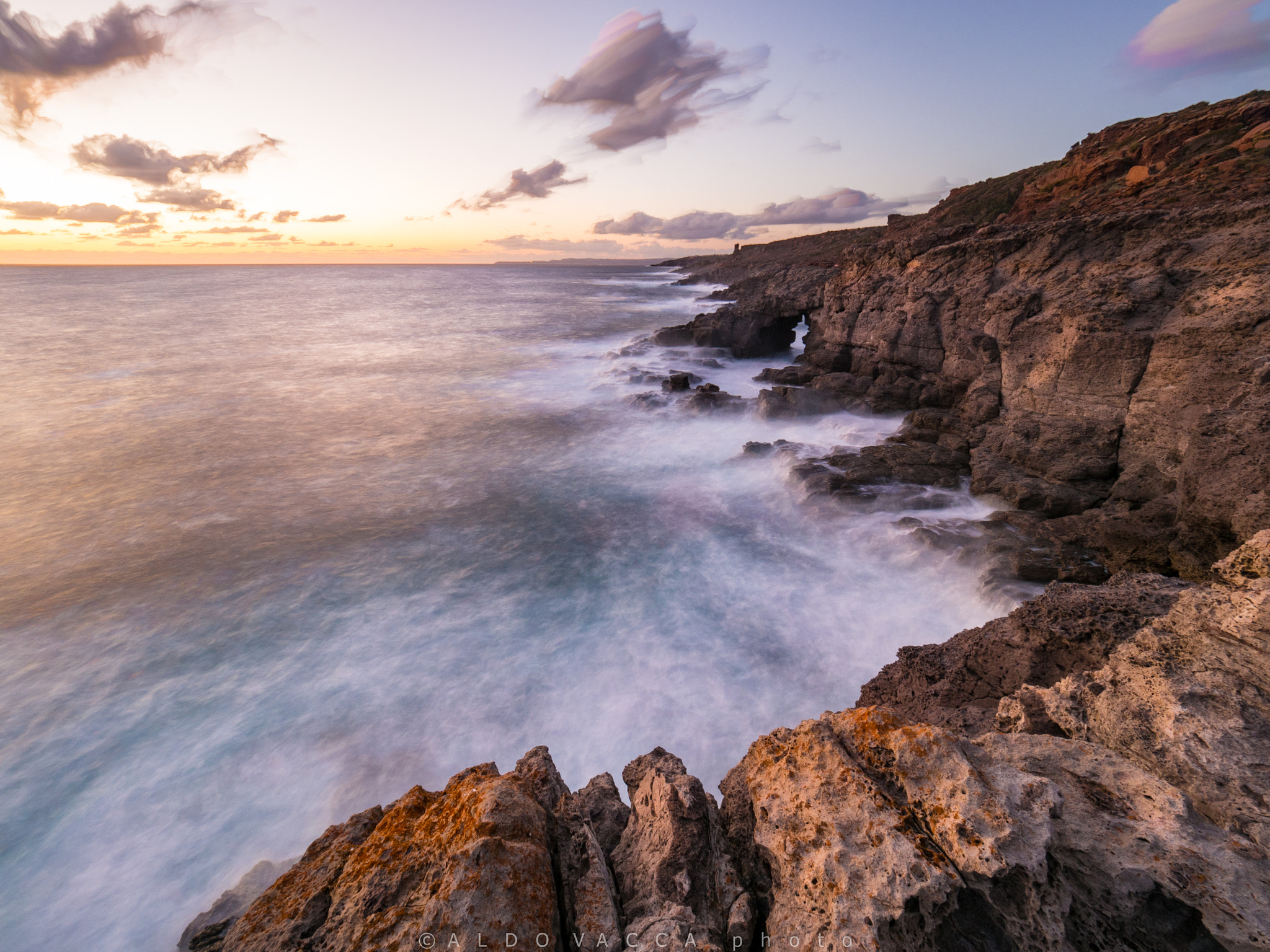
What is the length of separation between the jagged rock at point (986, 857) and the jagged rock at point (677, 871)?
10.8 inches

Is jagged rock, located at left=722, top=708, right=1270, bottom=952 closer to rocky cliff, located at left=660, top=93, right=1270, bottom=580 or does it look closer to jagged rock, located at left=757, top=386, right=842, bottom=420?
rocky cliff, located at left=660, top=93, right=1270, bottom=580

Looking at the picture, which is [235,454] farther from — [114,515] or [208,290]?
[208,290]

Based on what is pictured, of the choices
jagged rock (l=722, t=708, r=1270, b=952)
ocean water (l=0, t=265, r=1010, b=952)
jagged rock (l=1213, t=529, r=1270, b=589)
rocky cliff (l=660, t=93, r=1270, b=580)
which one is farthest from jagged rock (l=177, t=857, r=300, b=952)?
rocky cliff (l=660, t=93, r=1270, b=580)

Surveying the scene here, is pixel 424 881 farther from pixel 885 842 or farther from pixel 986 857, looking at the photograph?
pixel 986 857

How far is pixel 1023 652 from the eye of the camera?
624 cm

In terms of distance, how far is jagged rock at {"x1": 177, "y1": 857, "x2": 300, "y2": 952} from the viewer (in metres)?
4.63

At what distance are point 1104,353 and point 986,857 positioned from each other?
13.0m

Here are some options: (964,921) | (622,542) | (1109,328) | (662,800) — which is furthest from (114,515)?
(1109,328)

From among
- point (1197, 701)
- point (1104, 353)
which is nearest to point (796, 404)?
point (1104, 353)

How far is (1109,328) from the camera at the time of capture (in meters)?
11.5

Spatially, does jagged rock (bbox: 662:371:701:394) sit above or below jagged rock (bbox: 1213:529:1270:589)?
below

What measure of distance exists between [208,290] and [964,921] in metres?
141

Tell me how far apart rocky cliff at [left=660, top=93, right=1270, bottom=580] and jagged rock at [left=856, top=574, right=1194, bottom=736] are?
3113mm

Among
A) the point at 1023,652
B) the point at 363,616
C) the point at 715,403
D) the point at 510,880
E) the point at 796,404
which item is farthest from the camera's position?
the point at 715,403
